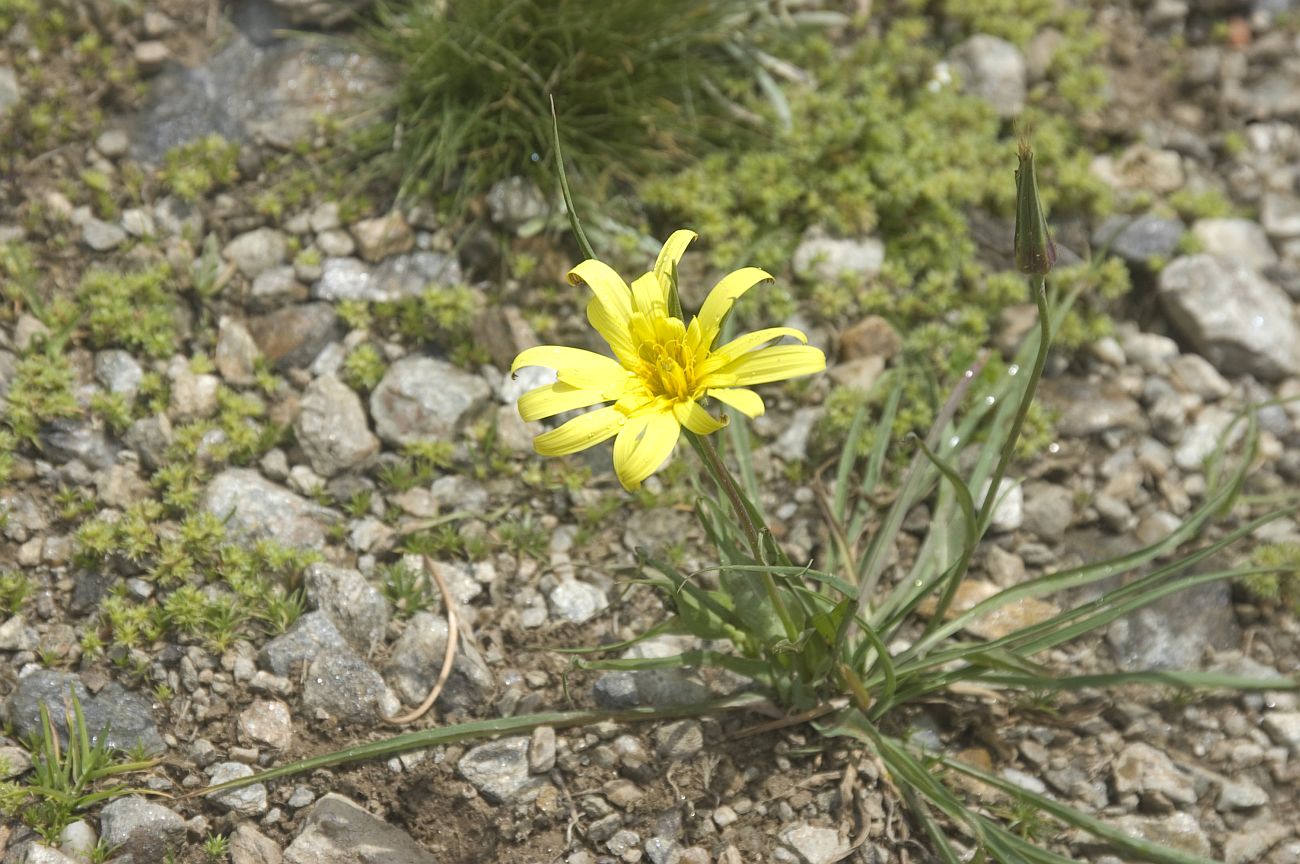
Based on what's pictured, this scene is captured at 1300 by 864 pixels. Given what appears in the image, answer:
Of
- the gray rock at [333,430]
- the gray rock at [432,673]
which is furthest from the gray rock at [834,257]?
the gray rock at [432,673]

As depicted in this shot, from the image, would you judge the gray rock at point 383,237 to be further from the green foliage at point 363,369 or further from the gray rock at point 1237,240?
the gray rock at point 1237,240

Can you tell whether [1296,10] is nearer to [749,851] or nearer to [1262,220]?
[1262,220]

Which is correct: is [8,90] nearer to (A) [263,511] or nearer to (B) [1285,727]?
(A) [263,511]

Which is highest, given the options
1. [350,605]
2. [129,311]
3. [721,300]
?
[721,300]

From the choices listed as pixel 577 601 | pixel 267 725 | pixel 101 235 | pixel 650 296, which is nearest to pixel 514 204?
pixel 101 235

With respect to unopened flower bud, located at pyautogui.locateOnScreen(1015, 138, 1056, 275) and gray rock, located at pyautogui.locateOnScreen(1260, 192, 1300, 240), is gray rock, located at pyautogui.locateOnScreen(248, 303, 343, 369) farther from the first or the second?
gray rock, located at pyautogui.locateOnScreen(1260, 192, 1300, 240)

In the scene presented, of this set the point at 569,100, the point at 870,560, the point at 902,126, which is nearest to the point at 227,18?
A: the point at 569,100

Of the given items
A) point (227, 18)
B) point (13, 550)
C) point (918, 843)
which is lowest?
point (918, 843)
